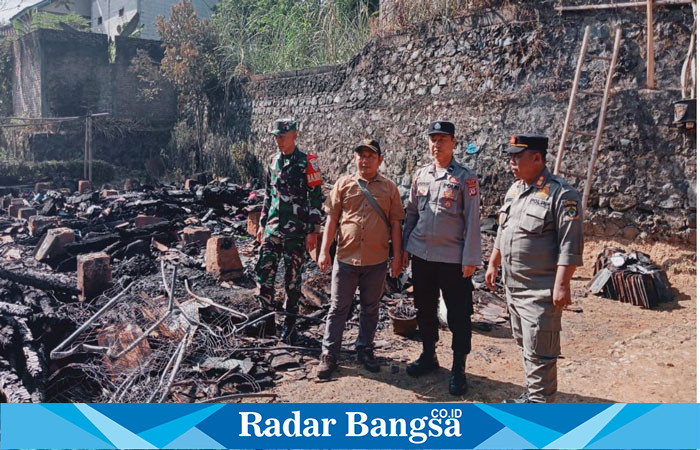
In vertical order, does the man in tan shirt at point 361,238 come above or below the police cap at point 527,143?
below

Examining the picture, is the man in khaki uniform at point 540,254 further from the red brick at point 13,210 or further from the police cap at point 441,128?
the red brick at point 13,210

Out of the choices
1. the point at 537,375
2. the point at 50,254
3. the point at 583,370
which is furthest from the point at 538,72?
the point at 50,254

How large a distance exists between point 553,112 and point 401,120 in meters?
3.22

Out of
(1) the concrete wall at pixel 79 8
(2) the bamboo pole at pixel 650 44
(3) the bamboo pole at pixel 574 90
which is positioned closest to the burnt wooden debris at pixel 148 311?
(3) the bamboo pole at pixel 574 90

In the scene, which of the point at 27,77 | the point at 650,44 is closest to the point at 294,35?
the point at 650,44

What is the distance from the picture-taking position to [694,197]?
7.07 m

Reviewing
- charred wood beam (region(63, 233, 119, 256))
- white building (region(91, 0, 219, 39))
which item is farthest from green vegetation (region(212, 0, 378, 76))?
white building (region(91, 0, 219, 39))

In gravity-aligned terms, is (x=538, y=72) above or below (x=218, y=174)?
A: above

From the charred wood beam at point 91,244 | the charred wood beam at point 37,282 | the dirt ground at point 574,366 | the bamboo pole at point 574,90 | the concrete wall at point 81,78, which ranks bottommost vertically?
the dirt ground at point 574,366

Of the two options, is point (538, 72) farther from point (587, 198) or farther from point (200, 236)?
point (200, 236)

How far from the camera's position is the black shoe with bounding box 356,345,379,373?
14.6 ft

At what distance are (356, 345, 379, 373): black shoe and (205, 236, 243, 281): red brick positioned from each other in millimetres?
2585

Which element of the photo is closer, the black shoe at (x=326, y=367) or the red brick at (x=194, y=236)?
the black shoe at (x=326, y=367)

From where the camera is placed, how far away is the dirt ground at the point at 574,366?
13.3 ft
